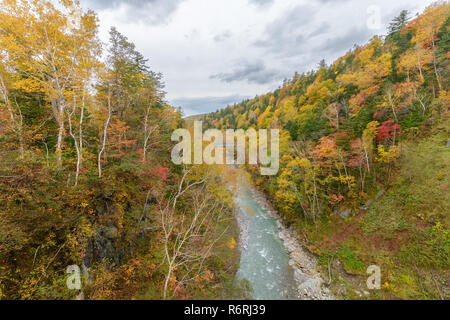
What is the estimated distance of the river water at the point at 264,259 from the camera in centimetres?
1121

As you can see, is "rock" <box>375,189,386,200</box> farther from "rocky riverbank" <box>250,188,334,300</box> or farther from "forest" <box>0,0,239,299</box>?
"forest" <box>0,0,239,299</box>

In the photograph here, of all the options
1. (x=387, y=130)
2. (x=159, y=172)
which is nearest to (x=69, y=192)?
(x=159, y=172)

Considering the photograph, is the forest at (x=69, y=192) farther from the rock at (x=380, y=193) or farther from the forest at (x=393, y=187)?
the rock at (x=380, y=193)

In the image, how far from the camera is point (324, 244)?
13.8 m

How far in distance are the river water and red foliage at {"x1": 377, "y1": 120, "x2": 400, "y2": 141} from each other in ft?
49.0

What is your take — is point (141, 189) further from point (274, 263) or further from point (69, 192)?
point (274, 263)

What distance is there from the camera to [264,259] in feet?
46.4

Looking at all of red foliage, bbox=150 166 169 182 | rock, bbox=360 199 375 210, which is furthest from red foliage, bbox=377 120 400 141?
red foliage, bbox=150 166 169 182

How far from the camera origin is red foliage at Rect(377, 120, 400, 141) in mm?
14406

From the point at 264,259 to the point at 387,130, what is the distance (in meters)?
17.5

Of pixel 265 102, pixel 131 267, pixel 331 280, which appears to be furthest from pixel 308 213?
pixel 265 102

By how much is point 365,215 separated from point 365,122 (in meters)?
10.00

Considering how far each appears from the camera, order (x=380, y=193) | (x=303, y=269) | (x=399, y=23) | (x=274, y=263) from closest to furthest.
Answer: (x=303, y=269), (x=274, y=263), (x=380, y=193), (x=399, y=23)
